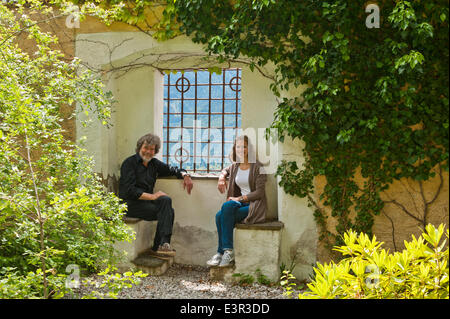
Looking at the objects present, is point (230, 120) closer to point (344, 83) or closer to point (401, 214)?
point (344, 83)

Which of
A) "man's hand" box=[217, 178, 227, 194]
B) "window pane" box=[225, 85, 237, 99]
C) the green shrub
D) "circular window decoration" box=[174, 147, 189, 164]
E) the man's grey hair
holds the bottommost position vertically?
the green shrub

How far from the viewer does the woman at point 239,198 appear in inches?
161

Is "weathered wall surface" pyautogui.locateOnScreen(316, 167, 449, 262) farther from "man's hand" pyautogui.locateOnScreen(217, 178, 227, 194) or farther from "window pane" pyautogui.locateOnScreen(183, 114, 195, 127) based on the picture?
"window pane" pyautogui.locateOnScreen(183, 114, 195, 127)

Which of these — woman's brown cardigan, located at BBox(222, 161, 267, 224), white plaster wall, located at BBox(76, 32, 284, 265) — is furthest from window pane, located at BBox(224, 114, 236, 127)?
woman's brown cardigan, located at BBox(222, 161, 267, 224)

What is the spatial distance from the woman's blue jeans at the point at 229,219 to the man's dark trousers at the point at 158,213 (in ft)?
1.84

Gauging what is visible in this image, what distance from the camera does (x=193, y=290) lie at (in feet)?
12.6

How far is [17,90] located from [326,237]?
9.61ft

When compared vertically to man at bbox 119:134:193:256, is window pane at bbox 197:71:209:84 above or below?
above

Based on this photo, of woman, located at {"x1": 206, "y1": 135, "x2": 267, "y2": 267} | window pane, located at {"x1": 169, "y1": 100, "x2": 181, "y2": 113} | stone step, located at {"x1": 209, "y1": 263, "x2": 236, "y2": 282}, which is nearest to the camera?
stone step, located at {"x1": 209, "y1": 263, "x2": 236, "y2": 282}

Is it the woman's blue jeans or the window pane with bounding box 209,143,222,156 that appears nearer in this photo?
the woman's blue jeans

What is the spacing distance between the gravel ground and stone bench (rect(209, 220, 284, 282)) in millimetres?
133

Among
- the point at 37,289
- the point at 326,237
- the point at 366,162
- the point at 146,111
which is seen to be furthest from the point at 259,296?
the point at 146,111

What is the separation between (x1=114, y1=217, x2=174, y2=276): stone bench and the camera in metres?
4.16

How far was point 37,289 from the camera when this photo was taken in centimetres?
249
